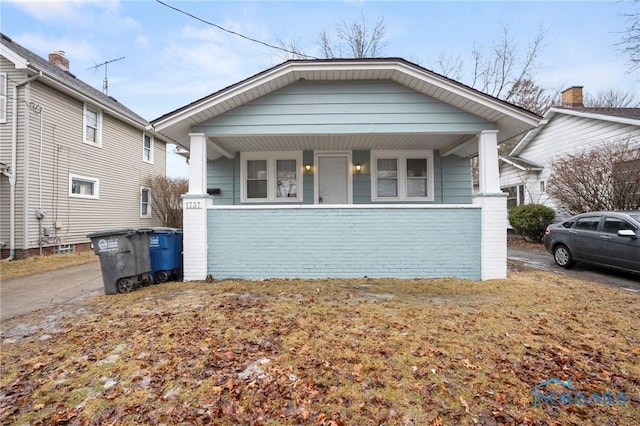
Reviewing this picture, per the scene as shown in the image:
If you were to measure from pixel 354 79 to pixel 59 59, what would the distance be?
15.0 metres

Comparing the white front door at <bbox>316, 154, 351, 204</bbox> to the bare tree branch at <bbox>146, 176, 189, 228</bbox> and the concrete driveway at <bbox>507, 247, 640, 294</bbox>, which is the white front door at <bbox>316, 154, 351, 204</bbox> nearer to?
the concrete driveway at <bbox>507, 247, 640, 294</bbox>

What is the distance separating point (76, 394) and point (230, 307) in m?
2.02

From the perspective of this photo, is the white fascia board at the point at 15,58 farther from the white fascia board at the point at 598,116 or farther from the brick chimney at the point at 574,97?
the brick chimney at the point at 574,97

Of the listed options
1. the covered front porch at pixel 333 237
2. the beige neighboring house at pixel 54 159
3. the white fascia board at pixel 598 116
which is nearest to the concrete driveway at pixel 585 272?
the covered front porch at pixel 333 237

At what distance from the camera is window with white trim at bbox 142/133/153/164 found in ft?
49.5

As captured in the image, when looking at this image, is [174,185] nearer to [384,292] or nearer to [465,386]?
[384,292]

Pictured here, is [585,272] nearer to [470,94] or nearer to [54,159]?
[470,94]

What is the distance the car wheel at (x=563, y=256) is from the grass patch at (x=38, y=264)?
12954mm

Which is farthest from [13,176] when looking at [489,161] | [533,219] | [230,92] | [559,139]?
[559,139]

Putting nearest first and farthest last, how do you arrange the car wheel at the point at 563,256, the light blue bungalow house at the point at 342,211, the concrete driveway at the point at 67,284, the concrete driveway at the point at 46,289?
the concrete driveway at the point at 46,289 < the concrete driveway at the point at 67,284 < the light blue bungalow house at the point at 342,211 < the car wheel at the point at 563,256

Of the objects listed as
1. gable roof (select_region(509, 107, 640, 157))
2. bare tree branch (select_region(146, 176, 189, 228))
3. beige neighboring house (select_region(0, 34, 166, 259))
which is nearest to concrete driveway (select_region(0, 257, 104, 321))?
beige neighboring house (select_region(0, 34, 166, 259))

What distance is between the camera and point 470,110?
5.93m

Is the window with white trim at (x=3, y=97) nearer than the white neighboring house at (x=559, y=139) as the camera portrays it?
Yes

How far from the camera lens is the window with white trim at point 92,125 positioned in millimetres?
11492
